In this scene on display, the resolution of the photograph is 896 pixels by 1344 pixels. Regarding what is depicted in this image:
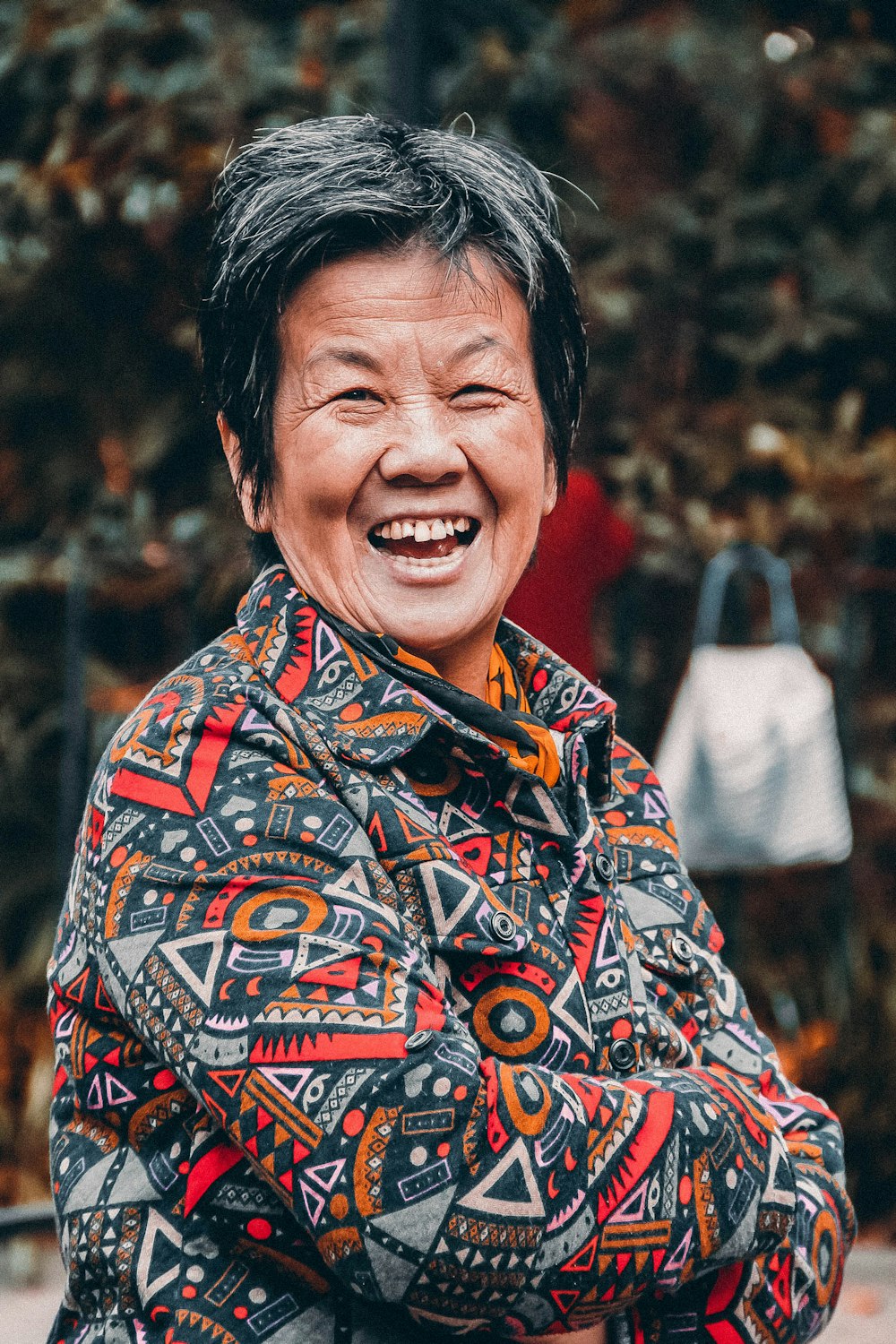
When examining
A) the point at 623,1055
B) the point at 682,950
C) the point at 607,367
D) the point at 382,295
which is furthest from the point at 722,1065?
the point at 607,367

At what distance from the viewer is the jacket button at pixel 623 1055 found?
53.2 inches

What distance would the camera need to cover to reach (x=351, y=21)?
460cm

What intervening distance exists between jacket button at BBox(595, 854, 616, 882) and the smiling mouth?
349 millimetres

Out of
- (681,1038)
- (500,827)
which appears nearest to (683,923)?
(681,1038)

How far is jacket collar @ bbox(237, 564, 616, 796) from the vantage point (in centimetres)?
136

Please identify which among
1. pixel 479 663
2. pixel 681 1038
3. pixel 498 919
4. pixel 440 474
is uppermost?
pixel 440 474

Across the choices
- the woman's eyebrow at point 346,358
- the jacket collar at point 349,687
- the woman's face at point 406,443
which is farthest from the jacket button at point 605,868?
the woman's eyebrow at point 346,358

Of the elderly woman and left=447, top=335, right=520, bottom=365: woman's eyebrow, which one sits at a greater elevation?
left=447, top=335, right=520, bottom=365: woman's eyebrow

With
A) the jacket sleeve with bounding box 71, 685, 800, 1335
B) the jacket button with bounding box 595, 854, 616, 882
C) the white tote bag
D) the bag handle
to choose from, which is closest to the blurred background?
the bag handle

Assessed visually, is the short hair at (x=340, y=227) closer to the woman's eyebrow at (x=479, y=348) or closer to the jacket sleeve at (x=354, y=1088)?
the woman's eyebrow at (x=479, y=348)

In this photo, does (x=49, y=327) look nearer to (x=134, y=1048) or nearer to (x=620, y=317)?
(x=620, y=317)

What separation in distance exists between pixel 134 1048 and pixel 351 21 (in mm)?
4082

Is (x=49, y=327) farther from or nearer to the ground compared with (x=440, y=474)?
farther from the ground

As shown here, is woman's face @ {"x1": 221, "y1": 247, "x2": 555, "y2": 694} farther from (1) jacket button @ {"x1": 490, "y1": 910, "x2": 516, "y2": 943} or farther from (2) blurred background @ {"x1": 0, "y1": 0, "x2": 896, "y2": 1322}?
(2) blurred background @ {"x1": 0, "y1": 0, "x2": 896, "y2": 1322}
